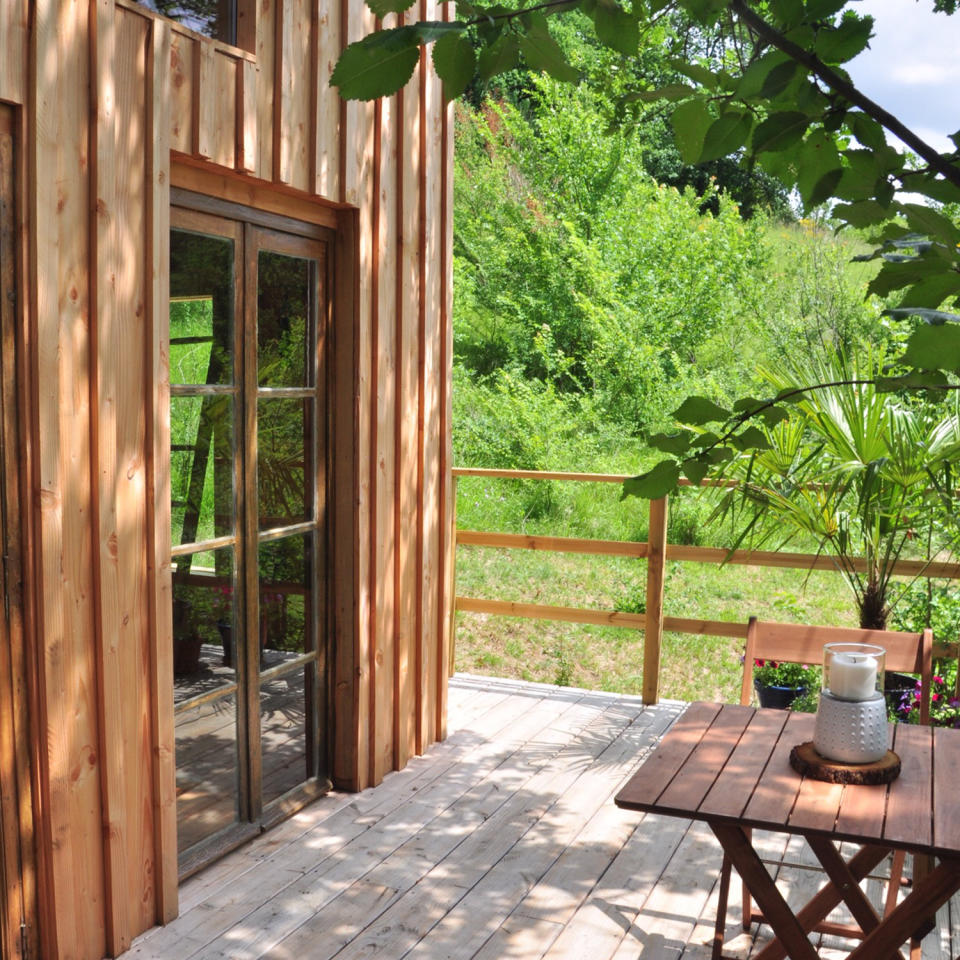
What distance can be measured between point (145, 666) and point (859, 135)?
2632 millimetres

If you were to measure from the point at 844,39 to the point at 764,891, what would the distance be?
1.97 m

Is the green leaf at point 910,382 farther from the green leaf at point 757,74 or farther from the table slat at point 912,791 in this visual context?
the table slat at point 912,791

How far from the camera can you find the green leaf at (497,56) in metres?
0.78

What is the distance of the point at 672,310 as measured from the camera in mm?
13984

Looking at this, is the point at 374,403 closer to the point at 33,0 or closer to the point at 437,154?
the point at 437,154

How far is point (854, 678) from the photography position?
92.8 inches

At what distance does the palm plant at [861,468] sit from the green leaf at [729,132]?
10.4ft

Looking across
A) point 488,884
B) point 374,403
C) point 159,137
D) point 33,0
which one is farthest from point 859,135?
point 374,403

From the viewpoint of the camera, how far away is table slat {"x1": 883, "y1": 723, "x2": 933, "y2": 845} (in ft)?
6.66

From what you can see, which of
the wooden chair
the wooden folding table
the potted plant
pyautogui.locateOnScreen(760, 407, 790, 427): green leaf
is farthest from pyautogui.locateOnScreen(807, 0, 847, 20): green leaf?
the potted plant

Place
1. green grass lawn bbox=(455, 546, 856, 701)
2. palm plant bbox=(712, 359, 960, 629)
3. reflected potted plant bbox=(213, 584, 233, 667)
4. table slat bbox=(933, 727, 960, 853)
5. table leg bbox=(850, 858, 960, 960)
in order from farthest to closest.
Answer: green grass lawn bbox=(455, 546, 856, 701) → palm plant bbox=(712, 359, 960, 629) → reflected potted plant bbox=(213, 584, 233, 667) → table leg bbox=(850, 858, 960, 960) → table slat bbox=(933, 727, 960, 853)

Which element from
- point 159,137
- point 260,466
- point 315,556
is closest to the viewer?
point 159,137

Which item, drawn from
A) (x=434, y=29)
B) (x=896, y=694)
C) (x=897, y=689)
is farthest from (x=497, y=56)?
(x=896, y=694)

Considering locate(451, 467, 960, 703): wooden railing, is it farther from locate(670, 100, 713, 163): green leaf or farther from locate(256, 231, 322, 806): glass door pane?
locate(670, 100, 713, 163): green leaf
